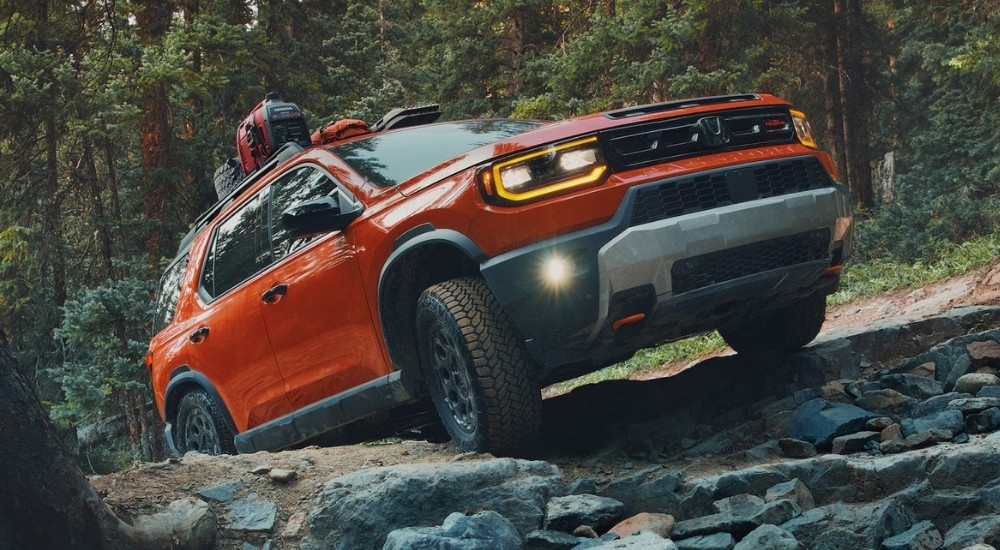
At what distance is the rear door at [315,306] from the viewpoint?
5.25 metres

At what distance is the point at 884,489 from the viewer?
4062 millimetres

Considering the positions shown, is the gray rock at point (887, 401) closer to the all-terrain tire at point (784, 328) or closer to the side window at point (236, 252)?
the all-terrain tire at point (784, 328)

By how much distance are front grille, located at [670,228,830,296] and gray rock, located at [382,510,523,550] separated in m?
1.29

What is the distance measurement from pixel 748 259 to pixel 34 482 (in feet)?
10.3

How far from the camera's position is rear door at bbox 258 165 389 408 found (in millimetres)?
5254

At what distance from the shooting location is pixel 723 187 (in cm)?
466

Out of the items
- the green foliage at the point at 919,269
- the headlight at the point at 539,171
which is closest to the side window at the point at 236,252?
the headlight at the point at 539,171

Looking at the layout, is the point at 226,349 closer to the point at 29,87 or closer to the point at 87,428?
the point at 29,87

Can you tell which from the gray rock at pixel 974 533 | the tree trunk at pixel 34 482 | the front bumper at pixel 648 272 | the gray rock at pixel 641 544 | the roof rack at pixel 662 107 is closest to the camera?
the gray rock at pixel 974 533

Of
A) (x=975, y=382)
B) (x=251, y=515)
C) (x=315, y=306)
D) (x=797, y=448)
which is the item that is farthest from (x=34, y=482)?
(x=975, y=382)

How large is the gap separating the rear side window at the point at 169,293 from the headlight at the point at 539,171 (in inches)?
139

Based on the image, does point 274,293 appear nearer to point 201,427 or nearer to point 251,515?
point 251,515

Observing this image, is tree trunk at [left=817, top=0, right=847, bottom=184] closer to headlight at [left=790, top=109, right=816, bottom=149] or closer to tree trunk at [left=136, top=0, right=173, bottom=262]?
tree trunk at [left=136, top=0, right=173, bottom=262]

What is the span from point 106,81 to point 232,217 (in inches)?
311
